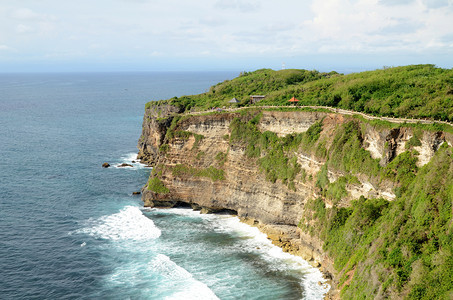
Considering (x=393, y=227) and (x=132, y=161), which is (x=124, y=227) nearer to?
(x=132, y=161)

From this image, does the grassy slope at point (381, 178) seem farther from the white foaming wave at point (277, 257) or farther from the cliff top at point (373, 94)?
the white foaming wave at point (277, 257)

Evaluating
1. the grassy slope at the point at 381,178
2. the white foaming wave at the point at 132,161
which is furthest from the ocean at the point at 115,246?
the grassy slope at the point at 381,178

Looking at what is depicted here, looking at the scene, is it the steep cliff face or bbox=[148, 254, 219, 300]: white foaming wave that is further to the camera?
the steep cliff face

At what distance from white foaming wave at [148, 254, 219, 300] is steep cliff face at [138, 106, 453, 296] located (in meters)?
14.0

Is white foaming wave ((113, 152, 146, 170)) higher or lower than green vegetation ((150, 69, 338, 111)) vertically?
lower

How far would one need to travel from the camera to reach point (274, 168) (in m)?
64.4

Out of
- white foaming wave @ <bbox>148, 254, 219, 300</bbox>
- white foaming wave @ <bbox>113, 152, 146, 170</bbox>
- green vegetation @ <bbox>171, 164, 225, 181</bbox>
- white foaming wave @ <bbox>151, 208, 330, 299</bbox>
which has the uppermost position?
green vegetation @ <bbox>171, 164, 225, 181</bbox>

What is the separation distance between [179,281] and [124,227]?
60.8 feet

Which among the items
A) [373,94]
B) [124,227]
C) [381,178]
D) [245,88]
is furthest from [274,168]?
[245,88]

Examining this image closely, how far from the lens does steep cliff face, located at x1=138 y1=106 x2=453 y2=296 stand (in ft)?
159

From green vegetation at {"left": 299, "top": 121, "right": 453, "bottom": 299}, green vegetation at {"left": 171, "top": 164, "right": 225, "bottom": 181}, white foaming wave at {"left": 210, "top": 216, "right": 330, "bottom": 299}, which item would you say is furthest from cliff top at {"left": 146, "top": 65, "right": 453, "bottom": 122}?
white foaming wave at {"left": 210, "top": 216, "right": 330, "bottom": 299}

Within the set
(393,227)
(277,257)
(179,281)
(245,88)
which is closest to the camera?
(393,227)

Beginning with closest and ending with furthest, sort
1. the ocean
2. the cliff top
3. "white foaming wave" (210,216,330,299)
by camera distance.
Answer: "white foaming wave" (210,216,330,299)
the ocean
the cliff top

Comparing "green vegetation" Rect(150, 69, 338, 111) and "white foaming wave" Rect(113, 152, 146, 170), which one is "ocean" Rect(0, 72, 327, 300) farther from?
"green vegetation" Rect(150, 69, 338, 111)
